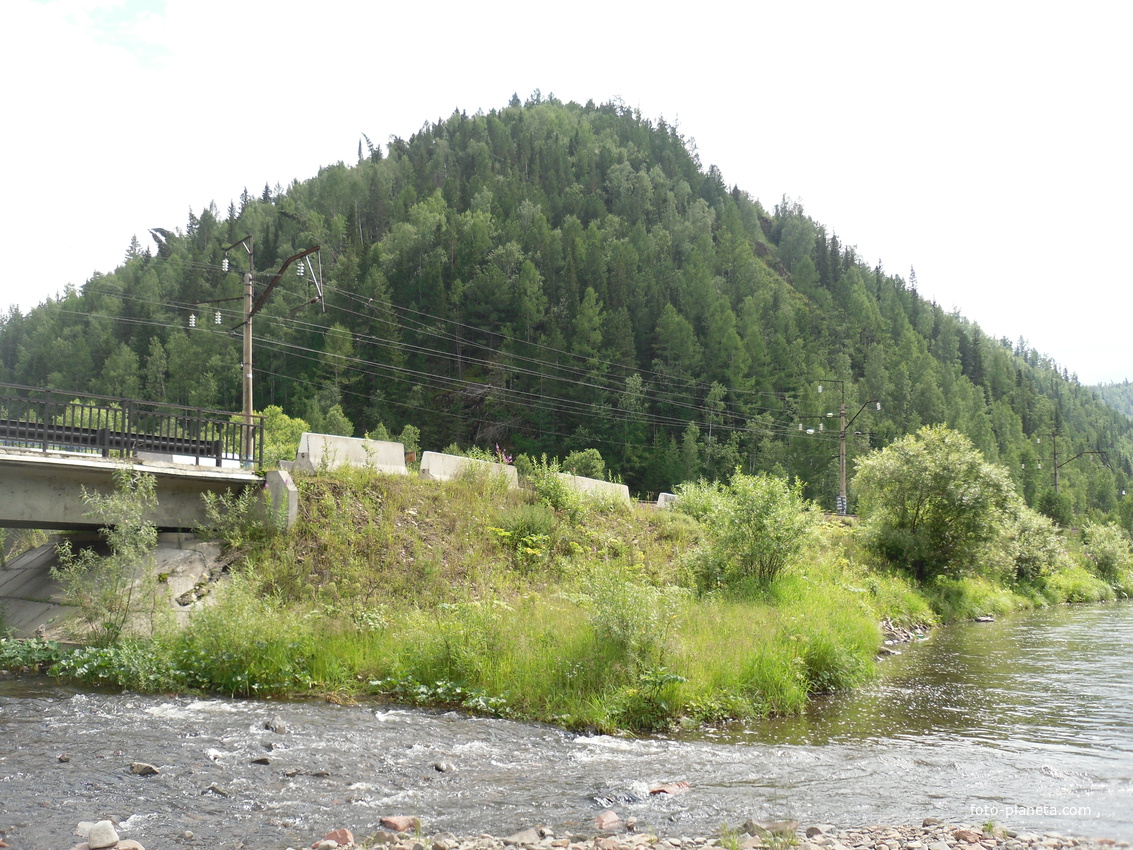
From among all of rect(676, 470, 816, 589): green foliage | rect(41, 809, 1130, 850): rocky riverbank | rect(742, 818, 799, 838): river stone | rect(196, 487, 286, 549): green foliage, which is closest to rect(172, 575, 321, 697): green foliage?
rect(196, 487, 286, 549): green foliage

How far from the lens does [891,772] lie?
10172 millimetres

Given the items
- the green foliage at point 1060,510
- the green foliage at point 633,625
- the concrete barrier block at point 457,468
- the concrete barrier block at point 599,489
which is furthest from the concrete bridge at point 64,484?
the green foliage at point 1060,510

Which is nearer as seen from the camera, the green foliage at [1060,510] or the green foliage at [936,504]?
the green foliage at [936,504]

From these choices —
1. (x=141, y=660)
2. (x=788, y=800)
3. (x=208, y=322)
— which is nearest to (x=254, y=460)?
(x=141, y=660)

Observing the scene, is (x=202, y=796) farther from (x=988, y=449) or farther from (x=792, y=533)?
(x=988, y=449)

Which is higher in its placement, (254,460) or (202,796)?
(254,460)

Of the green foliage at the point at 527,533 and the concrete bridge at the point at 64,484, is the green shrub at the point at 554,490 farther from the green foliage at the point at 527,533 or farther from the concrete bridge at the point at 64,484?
the concrete bridge at the point at 64,484

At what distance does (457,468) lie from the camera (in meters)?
24.6

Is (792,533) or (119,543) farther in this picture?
(792,533)

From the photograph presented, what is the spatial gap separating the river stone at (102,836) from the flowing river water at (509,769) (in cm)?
32

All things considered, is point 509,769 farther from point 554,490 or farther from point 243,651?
point 554,490

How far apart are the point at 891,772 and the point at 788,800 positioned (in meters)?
2.13

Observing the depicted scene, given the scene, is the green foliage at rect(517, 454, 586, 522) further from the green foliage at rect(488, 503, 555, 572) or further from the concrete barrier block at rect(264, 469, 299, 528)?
the concrete barrier block at rect(264, 469, 299, 528)

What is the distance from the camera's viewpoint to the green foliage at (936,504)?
106 ft
